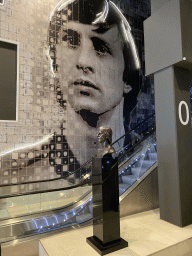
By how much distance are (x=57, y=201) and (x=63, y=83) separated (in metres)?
3.49

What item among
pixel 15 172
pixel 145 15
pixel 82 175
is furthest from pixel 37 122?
pixel 145 15

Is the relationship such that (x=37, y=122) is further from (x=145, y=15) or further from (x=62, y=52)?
(x=145, y=15)

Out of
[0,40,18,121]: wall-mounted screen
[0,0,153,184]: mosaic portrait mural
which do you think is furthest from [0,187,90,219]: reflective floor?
[0,40,18,121]: wall-mounted screen

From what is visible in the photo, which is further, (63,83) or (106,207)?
(63,83)

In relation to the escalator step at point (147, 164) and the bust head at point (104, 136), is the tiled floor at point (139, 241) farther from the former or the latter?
the bust head at point (104, 136)

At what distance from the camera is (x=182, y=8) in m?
3.55

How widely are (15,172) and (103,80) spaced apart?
13.2ft

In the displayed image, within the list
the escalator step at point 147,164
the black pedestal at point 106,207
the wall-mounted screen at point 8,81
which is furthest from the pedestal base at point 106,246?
the wall-mounted screen at point 8,81

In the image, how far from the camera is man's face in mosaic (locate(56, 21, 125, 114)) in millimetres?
6117

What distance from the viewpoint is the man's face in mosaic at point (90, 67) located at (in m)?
6.12

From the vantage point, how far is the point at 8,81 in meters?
5.22

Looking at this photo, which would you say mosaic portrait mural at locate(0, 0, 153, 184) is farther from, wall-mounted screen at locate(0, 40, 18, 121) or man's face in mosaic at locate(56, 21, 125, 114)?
wall-mounted screen at locate(0, 40, 18, 121)

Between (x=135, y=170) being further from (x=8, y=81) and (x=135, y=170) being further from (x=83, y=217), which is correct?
(x=8, y=81)

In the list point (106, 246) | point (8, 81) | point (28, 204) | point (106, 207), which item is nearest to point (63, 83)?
point (8, 81)
